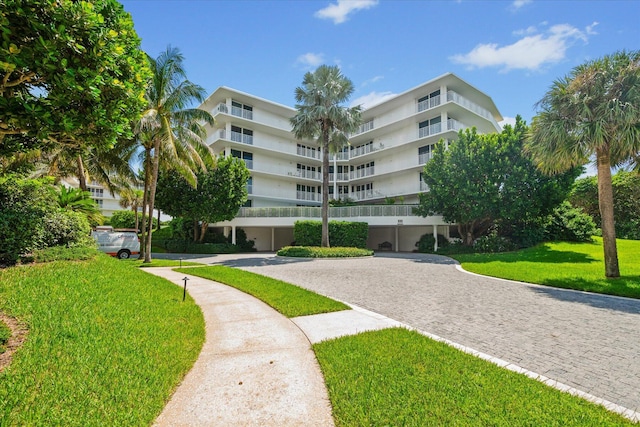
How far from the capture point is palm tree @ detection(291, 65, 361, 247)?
2184 centimetres

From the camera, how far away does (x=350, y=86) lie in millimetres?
22484

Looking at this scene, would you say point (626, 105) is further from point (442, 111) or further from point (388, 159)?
point (388, 159)

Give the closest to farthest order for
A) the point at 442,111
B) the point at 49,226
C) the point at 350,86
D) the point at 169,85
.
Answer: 1. the point at 49,226
2. the point at 169,85
3. the point at 350,86
4. the point at 442,111

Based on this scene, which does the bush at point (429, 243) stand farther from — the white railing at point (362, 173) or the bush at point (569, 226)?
the white railing at point (362, 173)

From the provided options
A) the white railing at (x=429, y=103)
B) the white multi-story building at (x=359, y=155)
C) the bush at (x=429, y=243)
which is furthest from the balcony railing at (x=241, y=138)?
the bush at (x=429, y=243)

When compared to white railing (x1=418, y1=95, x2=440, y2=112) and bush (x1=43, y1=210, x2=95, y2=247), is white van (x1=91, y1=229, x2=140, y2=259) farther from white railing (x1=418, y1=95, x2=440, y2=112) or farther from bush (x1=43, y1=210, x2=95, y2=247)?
white railing (x1=418, y1=95, x2=440, y2=112)

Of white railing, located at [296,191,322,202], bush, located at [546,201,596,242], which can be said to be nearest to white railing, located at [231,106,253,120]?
white railing, located at [296,191,322,202]

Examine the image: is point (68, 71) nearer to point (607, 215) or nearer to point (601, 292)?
point (601, 292)

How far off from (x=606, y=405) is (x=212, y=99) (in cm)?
3447

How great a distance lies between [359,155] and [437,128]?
9.18 m

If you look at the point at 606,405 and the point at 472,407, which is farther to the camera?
the point at 606,405

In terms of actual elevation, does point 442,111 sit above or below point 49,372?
above

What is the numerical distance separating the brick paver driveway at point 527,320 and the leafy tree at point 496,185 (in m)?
10.6

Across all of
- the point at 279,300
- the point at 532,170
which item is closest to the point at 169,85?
Answer: the point at 279,300
